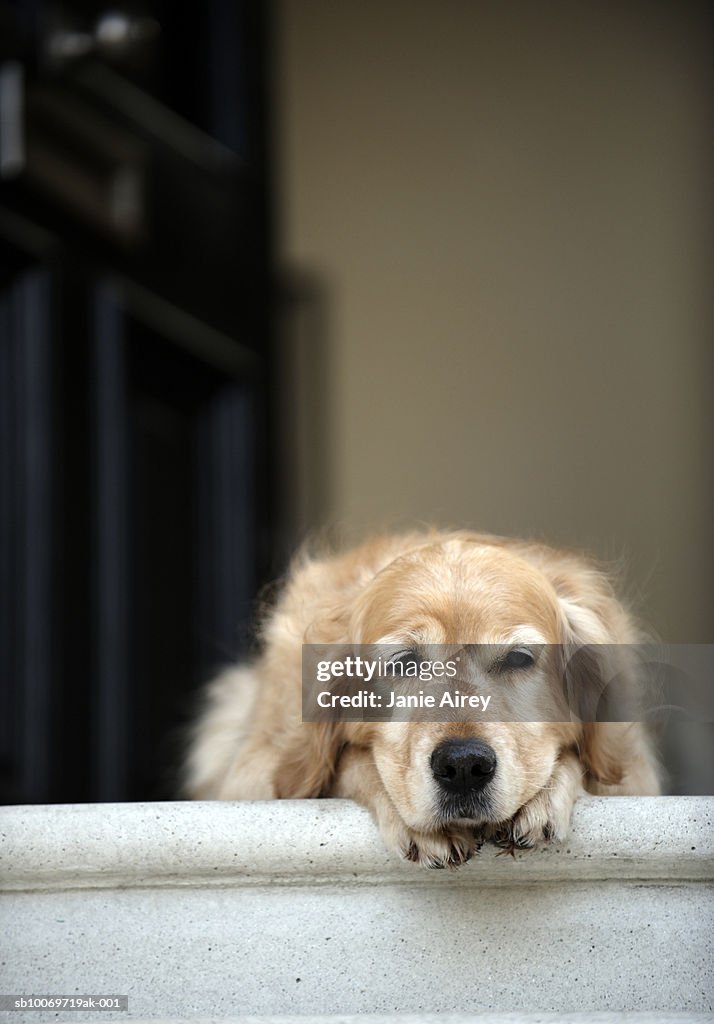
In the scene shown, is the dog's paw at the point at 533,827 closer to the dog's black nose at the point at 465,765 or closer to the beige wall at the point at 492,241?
the dog's black nose at the point at 465,765

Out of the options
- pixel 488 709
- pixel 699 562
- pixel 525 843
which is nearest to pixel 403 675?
pixel 488 709

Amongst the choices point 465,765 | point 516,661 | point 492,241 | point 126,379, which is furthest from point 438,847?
point 492,241

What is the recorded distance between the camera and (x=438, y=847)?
1.05 m

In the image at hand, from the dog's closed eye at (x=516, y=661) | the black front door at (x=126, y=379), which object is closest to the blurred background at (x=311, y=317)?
the black front door at (x=126, y=379)

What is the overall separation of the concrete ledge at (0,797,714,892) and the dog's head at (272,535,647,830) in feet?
0.16

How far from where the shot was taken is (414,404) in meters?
3.45

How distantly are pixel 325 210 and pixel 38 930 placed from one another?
8.92 ft

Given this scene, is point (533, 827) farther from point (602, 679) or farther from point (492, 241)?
point (492, 241)

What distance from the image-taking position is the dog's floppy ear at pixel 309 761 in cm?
126

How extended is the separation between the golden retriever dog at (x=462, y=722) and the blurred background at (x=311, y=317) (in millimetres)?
Result: 86

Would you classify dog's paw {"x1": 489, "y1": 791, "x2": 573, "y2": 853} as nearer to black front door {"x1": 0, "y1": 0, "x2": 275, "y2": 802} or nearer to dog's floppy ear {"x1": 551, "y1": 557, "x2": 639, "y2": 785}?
dog's floppy ear {"x1": 551, "y1": 557, "x2": 639, "y2": 785}

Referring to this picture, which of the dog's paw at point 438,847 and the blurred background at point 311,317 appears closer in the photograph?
the dog's paw at point 438,847

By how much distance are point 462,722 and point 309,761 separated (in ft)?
0.87

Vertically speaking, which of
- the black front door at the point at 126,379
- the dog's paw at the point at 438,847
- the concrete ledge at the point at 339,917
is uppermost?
the black front door at the point at 126,379
